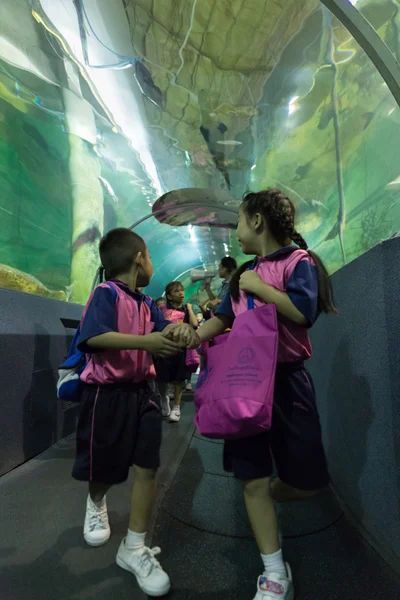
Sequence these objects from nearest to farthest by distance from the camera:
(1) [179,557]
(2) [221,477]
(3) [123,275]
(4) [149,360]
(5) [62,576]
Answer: (5) [62,576]
(1) [179,557]
(4) [149,360]
(3) [123,275]
(2) [221,477]

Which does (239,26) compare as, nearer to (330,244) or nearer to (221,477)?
(330,244)

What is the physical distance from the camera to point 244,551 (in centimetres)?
160

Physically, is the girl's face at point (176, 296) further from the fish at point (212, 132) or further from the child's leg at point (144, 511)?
the fish at point (212, 132)

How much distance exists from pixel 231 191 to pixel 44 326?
6.62m

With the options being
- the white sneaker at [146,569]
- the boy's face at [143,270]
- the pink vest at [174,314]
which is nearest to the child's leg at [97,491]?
the white sneaker at [146,569]

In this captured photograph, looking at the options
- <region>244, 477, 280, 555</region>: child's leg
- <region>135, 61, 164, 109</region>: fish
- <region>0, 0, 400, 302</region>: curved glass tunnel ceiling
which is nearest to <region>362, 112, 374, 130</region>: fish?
<region>0, 0, 400, 302</region>: curved glass tunnel ceiling

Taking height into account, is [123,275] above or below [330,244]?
below

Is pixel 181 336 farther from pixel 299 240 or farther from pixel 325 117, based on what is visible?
pixel 325 117

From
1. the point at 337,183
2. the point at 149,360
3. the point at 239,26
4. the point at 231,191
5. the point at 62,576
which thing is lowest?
the point at 62,576

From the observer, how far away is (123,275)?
5.87 ft

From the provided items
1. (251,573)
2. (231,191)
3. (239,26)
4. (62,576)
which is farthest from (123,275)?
(231,191)

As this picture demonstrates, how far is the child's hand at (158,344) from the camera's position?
4.66ft

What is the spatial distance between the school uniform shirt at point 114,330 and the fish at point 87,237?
22.9 feet

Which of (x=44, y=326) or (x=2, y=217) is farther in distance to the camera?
(x=2, y=217)
